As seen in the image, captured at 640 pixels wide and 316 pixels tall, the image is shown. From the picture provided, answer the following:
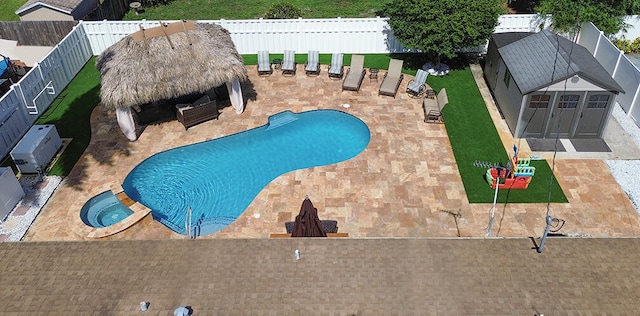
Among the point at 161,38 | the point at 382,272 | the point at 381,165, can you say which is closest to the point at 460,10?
the point at 381,165

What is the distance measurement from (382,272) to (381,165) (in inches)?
267

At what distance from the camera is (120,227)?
15.1 m

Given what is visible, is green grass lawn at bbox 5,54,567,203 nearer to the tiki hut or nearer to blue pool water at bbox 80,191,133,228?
blue pool water at bbox 80,191,133,228

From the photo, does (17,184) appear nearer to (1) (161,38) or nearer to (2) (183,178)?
(2) (183,178)

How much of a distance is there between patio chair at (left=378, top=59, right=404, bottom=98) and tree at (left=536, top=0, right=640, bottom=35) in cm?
797

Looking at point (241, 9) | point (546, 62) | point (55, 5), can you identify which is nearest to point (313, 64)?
point (241, 9)

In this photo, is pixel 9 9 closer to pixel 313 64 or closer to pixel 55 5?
pixel 55 5

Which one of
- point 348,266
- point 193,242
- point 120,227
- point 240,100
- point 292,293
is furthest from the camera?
point 240,100

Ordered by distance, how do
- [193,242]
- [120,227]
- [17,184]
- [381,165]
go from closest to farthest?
1. [193,242]
2. [120,227]
3. [17,184]
4. [381,165]

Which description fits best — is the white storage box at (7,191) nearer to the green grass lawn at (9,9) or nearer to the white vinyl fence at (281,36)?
the white vinyl fence at (281,36)

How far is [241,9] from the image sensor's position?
30688mm

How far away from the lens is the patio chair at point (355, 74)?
880 inches

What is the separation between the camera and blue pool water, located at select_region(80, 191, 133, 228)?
1595 cm

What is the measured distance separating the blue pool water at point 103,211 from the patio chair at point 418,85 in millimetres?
13065
